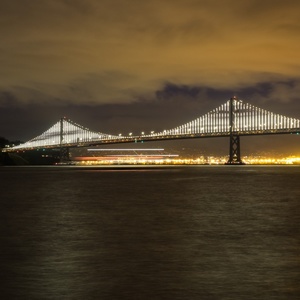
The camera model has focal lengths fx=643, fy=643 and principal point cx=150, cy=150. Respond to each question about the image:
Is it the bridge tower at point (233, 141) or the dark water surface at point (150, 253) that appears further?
the bridge tower at point (233, 141)

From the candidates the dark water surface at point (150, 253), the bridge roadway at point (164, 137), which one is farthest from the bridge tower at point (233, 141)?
the dark water surface at point (150, 253)

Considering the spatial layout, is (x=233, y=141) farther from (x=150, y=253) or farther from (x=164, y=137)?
(x=150, y=253)

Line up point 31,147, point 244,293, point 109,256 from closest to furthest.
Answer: point 244,293, point 109,256, point 31,147

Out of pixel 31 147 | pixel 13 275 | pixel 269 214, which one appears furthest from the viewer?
pixel 31 147

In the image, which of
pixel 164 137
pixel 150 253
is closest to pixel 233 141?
pixel 164 137

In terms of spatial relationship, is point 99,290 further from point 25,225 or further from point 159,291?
point 25,225

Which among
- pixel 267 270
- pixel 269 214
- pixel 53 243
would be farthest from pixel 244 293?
pixel 269 214

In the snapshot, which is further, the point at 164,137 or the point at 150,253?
the point at 164,137

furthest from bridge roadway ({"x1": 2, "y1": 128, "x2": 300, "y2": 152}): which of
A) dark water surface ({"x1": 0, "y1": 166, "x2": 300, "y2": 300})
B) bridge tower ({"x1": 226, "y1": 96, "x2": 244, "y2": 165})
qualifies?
dark water surface ({"x1": 0, "y1": 166, "x2": 300, "y2": 300})

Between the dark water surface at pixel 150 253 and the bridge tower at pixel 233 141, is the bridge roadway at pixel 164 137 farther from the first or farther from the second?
the dark water surface at pixel 150 253

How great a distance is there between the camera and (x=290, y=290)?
758 cm

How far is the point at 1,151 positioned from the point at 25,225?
80.3m

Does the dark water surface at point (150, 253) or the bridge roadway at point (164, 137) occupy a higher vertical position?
the bridge roadway at point (164, 137)

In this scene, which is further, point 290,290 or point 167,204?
point 167,204
